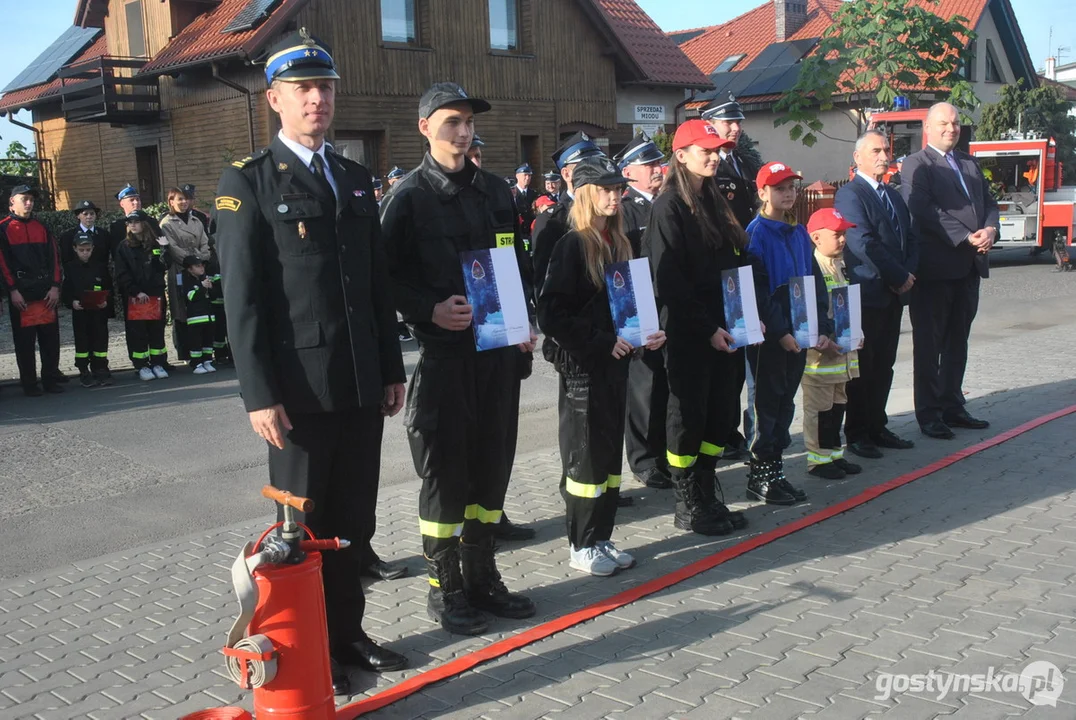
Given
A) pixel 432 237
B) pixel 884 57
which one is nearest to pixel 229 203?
pixel 432 237

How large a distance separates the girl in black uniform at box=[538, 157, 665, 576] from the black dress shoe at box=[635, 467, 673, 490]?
5.23ft

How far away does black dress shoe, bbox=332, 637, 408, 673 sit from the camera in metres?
4.26

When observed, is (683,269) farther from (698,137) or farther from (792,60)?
(792,60)

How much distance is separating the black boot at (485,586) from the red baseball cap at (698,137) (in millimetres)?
2442

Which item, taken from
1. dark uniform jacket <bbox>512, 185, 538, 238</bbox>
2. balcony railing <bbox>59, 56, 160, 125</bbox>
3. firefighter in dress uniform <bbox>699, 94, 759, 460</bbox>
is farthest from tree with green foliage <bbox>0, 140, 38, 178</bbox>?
firefighter in dress uniform <bbox>699, 94, 759, 460</bbox>

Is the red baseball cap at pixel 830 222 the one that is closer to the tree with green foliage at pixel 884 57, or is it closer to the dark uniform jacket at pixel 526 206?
the dark uniform jacket at pixel 526 206

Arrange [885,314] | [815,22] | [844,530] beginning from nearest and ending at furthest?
[844,530] < [885,314] < [815,22]

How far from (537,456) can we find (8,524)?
3590 millimetres

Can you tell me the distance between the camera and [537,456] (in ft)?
26.3

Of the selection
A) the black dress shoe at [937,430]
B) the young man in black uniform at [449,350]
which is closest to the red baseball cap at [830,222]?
the black dress shoe at [937,430]

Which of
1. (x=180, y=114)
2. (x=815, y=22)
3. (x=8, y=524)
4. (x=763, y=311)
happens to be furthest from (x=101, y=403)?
(x=815, y=22)

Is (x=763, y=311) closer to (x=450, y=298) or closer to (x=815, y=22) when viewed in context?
(x=450, y=298)

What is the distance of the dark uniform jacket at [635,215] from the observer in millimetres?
6375

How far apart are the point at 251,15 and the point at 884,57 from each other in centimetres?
1332
